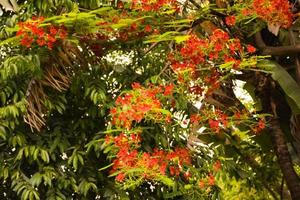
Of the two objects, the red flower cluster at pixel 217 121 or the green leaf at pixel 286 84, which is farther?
the green leaf at pixel 286 84

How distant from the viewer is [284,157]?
6320 millimetres

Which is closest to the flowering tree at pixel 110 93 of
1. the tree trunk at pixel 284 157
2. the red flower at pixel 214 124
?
the red flower at pixel 214 124

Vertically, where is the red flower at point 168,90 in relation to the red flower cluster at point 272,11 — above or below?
below

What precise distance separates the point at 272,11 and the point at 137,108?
74.1 inches

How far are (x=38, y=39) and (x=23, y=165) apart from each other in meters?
1.24

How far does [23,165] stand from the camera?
16.1 feet

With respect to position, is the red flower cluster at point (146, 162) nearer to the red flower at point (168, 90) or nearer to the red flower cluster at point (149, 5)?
the red flower at point (168, 90)

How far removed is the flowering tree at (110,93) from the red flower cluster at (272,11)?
1 centimetres

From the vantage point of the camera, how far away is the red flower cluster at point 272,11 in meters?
5.04

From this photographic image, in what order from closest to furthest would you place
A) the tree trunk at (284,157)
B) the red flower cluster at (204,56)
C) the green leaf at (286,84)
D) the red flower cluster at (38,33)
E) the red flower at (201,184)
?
the red flower cluster at (38,33), the red flower at (201,184), the red flower cluster at (204,56), the green leaf at (286,84), the tree trunk at (284,157)

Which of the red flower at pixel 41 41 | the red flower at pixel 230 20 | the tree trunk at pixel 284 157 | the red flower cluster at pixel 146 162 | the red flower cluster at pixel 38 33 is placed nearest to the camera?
the red flower cluster at pixel 146 162

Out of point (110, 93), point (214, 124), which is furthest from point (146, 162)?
point (110, 93)

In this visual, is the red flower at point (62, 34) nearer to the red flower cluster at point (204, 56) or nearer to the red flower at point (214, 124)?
the red flower cluster at point (204, 56)

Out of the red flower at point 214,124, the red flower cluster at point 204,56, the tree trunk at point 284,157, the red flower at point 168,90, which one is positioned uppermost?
the red flower cluster at point 204,56
